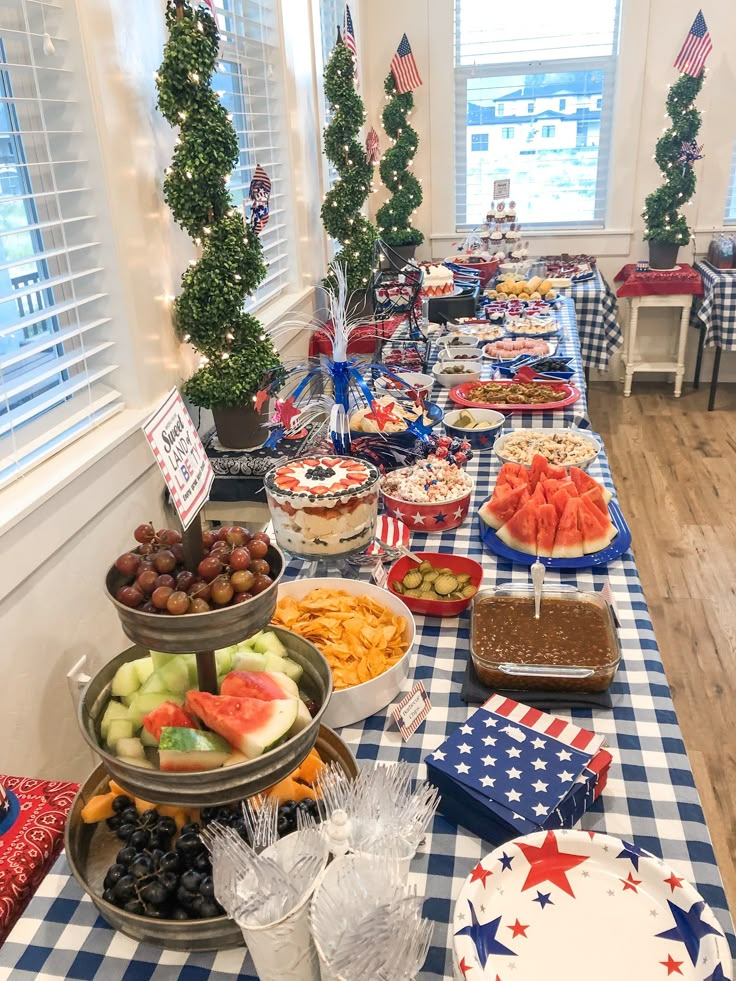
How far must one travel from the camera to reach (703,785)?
2027 millimetres

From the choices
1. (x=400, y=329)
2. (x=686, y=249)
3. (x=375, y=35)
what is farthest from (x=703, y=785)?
(x=375, y=35)

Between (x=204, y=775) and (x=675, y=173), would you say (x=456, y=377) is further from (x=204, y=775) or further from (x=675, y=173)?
(x=675, y=173)

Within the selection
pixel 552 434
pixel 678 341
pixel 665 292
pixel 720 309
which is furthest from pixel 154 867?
pixel 678 341

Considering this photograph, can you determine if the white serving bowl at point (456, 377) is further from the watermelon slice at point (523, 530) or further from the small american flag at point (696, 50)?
the small american flag at point (696, 50)

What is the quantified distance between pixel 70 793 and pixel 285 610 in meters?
0.44

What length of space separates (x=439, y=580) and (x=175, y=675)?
2.05 feet

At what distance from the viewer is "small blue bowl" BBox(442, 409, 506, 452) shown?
2211 mm

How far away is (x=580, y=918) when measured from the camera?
0.81 m

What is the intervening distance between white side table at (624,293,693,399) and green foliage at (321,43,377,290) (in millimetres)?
1842

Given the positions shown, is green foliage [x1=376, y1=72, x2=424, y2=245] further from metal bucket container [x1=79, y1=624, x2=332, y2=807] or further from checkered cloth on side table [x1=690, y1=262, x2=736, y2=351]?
metal bucket container [x1=79, y1=624, x2=332, y2=807]

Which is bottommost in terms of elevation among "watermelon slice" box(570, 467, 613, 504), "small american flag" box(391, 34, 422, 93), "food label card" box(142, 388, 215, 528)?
"watermelon slice" box(570, 467, 613, 504)

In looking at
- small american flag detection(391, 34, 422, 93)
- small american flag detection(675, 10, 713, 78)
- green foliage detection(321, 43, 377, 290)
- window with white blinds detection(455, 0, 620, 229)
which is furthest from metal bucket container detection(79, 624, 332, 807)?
window with white blinds detection(455, 0, 620, 229)

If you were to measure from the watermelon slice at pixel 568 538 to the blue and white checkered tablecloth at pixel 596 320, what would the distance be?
10.2 feet

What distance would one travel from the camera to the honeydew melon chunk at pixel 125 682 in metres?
0.92
